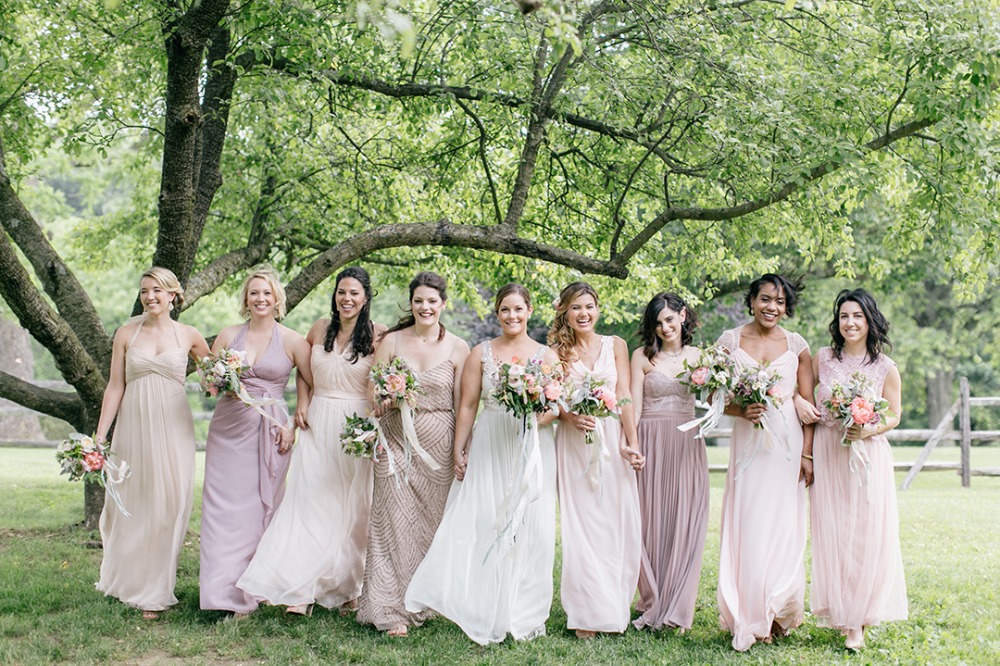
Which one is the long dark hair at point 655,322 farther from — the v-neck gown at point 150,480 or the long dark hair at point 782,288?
the v-neck gown at point 150,480

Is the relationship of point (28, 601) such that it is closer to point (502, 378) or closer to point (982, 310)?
point (502, 378)

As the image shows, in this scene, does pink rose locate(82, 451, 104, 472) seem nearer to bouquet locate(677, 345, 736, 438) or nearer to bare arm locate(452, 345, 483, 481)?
bare arm locate(452, 345, 483, 481)

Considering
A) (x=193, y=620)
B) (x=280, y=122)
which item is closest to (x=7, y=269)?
(x=193, y=620)

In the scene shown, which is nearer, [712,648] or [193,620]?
[712,648]

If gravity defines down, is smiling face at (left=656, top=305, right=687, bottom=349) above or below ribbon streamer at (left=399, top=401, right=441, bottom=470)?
above

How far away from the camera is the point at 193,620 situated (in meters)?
6.53

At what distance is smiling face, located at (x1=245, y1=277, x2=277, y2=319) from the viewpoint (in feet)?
22.6

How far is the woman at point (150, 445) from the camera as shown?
6.79 m

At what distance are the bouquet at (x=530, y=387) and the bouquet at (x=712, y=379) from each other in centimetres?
87

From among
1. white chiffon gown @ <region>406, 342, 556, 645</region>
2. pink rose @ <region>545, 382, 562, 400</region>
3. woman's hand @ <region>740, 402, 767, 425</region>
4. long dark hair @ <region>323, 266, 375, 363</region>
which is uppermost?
long dark hair @ <region>323, 266, 375, 363</region>

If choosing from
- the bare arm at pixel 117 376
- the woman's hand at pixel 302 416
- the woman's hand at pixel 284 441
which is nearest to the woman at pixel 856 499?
the woman's hand at pixel 302 416

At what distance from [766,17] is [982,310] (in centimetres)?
2190

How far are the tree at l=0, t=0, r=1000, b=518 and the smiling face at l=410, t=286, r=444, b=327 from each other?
184 centimetres

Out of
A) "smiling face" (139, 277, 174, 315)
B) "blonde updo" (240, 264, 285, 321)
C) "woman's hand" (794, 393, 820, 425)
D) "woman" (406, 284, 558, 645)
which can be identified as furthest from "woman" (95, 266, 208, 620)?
"woman's hand" (794, 393, 820, 425)
